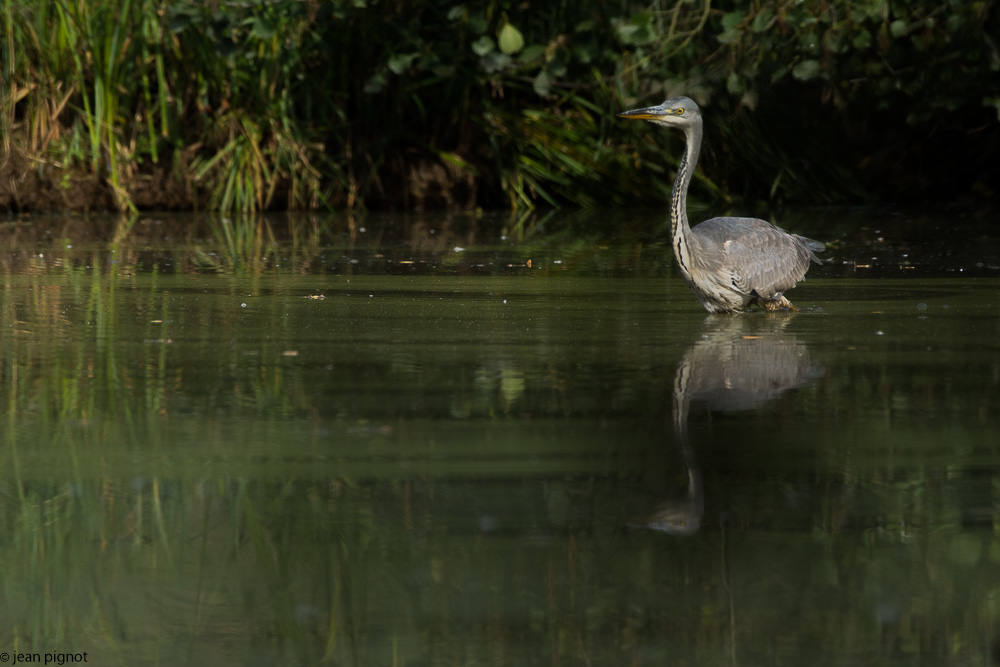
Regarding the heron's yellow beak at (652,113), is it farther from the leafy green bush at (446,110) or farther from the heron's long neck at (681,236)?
the leafy green bush at (446,110)

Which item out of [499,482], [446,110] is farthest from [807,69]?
[499,482]

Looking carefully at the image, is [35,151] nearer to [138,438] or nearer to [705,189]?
[705,189]

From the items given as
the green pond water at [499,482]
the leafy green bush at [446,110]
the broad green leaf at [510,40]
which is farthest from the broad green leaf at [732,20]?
the green pond water at [499,482]

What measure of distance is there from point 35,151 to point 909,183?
7981 mm

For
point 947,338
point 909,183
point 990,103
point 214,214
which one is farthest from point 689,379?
point 909,183

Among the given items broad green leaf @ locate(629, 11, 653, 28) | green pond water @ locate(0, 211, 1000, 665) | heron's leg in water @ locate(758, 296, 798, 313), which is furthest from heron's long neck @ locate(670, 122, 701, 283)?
broad green leaf @ locate(629, 11, 653, 28)

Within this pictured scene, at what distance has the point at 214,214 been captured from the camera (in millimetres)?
12984

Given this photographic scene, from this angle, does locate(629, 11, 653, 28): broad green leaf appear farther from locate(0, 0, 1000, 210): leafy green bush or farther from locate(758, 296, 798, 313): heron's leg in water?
locate(758, 296, 798, 313): heron's leg in water

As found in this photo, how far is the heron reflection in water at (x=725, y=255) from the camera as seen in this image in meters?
6.35

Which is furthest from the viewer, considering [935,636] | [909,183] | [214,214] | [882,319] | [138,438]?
[909,183]

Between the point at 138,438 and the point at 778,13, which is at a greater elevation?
the point at 778,13

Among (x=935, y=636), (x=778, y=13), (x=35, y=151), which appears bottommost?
(x=935, y=636)

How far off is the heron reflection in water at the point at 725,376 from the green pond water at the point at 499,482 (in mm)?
19

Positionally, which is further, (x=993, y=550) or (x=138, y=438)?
(x=138, y=438)
